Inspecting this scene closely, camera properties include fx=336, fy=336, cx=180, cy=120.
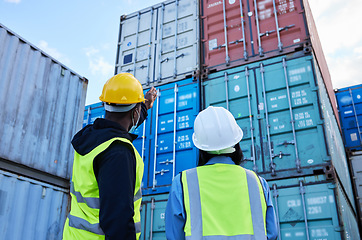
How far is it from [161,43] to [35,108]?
5.18 metres

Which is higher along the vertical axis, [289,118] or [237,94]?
[237,94]

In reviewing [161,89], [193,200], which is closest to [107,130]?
[193,200]

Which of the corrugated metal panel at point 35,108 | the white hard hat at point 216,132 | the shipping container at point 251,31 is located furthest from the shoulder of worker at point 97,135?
the shipping container at point 251,31

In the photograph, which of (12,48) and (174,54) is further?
(174,54)

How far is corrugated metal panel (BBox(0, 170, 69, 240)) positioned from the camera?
4.26 meters

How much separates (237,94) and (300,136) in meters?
1.73

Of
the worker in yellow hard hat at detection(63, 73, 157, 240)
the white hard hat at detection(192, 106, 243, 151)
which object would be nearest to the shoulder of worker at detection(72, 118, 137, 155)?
the worker in yellow hard hat at detection(63, 73, 157, 240)

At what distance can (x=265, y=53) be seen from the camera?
25.7 feet

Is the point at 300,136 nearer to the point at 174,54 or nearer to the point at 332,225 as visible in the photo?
the point at 332,225

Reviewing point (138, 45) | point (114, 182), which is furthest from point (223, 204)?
point (138, 45)

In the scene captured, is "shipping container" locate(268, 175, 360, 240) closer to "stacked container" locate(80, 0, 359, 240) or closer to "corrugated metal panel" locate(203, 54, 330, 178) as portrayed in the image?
"stacked container" locate(80, 0, 359, 240)

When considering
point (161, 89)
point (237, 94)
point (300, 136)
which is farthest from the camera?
point (161, 89)

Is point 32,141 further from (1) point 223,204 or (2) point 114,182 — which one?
(1) point 223,204

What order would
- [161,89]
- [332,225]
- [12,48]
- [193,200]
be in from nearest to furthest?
[193,200] → [12,48] → [332,225] → [161,89]
